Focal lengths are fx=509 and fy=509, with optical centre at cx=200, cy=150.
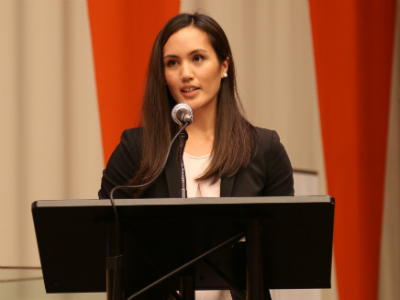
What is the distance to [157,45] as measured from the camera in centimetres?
180

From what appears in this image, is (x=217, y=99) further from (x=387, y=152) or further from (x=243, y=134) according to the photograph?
(x=387, y=152)

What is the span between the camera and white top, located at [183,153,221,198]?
1.62 m

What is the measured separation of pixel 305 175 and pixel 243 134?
124cm

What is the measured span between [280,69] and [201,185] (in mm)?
1470

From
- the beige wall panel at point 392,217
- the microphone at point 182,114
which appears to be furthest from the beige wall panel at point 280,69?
the microphone at point 182,114

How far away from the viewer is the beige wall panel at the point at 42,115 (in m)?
2.38

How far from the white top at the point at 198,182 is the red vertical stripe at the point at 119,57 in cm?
86

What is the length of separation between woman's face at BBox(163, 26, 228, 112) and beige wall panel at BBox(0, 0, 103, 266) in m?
0.88

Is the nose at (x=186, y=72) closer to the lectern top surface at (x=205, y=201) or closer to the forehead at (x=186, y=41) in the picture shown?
the forehead at (x=186, y=41)

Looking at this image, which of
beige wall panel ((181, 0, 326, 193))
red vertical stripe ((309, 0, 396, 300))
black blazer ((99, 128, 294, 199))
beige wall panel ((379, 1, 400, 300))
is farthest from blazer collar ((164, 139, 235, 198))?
beige wall panel ((379, 1, 400, 300))

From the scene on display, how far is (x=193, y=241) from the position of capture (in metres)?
1.09

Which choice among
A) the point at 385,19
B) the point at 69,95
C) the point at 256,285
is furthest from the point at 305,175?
the point at 256,285

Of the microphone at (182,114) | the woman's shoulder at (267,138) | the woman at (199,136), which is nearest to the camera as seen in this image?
the microphone at (182,114)

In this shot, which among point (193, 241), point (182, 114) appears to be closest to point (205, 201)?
point (193, 241)
